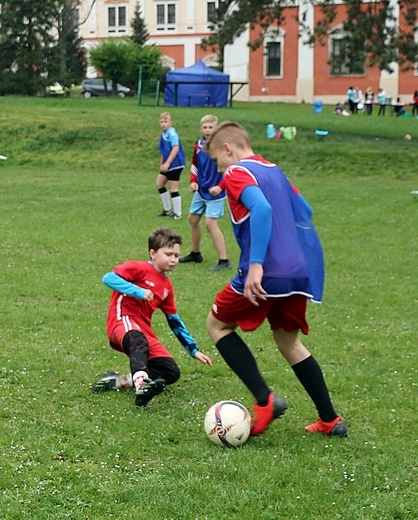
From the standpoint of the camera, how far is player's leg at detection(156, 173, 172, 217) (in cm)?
1534

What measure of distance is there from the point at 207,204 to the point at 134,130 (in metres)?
16.7

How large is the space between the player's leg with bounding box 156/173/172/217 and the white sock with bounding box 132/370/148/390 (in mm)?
9867

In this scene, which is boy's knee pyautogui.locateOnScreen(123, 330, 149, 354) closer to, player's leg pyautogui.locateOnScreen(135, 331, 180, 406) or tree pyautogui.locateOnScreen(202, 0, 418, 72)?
player's leg pyautogui.locateOnScreen(135, 331, 180, 406)

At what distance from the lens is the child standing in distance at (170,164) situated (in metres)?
14.9

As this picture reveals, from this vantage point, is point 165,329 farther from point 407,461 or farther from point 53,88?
point 53,88

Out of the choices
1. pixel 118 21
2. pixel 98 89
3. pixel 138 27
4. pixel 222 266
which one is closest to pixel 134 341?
pixel 222 266

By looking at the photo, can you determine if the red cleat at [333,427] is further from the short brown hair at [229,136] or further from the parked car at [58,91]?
the parked car at [58,91]

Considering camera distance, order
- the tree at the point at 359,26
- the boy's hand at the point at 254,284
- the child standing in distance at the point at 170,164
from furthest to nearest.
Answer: the tree at the point at 359,26 → the child standing in distance at the point at 170,164 → the boy's hand at the point at 254,284

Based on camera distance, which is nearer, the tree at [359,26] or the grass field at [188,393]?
the grass field at [188,393]

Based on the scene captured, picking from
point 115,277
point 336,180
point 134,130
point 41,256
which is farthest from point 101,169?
point 115,277

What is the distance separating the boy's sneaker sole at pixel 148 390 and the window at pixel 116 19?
7878 cm

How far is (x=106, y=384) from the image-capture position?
6.11m

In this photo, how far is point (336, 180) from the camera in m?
21.3

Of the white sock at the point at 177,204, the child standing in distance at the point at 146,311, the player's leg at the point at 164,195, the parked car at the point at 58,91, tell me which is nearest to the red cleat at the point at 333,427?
the child standing in distance at the point at 146,311
